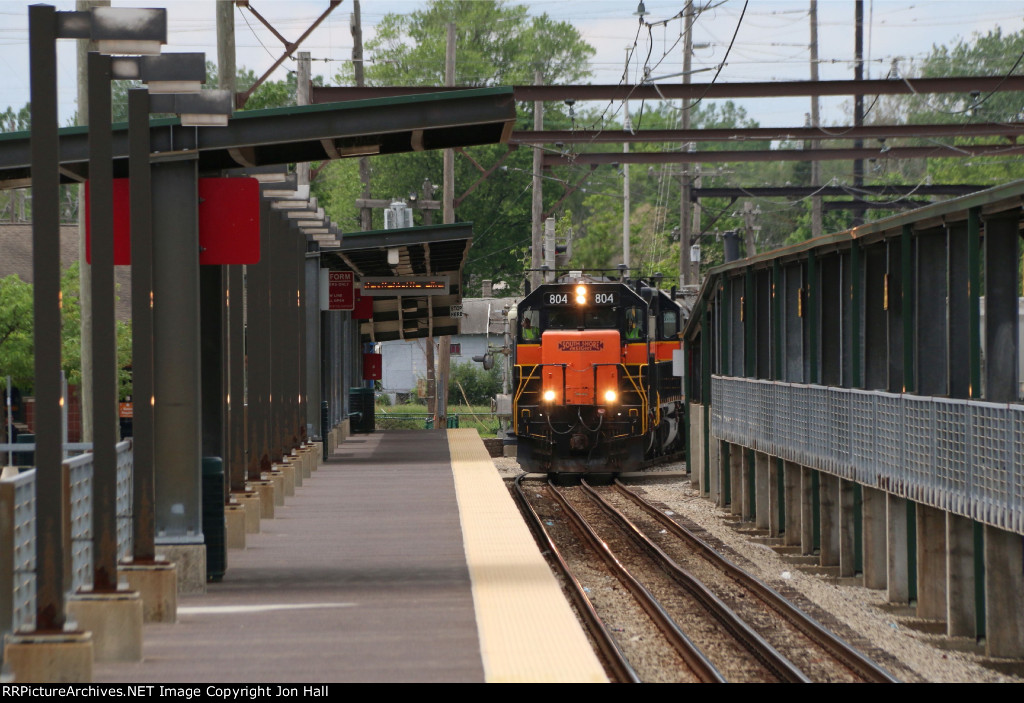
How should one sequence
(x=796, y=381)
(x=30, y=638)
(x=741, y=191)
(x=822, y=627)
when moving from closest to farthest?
(x=30, y=638) < (x=822, y=627) < (x=796, y=381) < (x=741, y=191)

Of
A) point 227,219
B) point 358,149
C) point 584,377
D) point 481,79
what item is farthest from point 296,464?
point 481,79

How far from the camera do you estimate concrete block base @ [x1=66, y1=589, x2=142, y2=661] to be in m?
7.54

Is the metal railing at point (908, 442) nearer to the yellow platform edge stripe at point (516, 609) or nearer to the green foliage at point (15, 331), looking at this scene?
the yellow platform edge stripe at point (516, 609)

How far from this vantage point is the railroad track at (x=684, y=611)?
424 inches

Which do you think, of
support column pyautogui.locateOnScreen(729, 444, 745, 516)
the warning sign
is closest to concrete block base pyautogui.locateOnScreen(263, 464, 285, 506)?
the warning sign

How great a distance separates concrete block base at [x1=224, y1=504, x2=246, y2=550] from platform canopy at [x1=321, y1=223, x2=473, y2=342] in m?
9.35

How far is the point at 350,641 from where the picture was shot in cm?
803

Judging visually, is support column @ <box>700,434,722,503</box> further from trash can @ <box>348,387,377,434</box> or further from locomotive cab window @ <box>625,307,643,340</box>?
trash can @ <box>348,387,377,434</box>

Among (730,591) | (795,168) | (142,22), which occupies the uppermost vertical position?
(795,168)

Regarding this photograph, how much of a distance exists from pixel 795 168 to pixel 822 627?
98132mm

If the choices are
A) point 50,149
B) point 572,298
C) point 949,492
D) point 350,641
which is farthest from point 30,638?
point 572,298

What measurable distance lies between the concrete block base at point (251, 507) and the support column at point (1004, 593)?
6.45 metres

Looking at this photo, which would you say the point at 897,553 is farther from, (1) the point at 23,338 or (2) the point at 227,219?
(1) the point at 23,338

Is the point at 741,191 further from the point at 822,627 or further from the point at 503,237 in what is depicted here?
the point at 503,237
